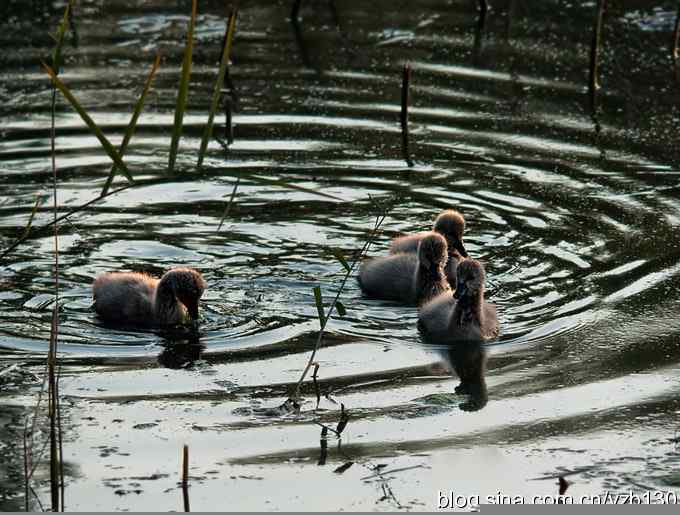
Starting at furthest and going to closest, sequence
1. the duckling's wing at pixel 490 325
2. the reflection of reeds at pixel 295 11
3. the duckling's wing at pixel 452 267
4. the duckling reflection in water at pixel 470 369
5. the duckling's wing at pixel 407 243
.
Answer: the reflection of reeds at pixel 295 11, the duckling's wing at pixel 452 267, the duckling's wing at pixel 407 243, the duckling's wing at pixel 490 325, the duckling reflection in water at pixel 470 369

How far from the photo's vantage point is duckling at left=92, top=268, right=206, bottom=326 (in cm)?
777

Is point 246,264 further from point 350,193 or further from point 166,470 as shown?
point 166,470

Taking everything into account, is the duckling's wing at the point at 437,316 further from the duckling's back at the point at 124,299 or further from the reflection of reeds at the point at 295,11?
the reflection of reeds at the point at 295,11

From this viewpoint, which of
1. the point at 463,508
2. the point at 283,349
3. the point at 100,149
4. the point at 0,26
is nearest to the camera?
the point at 463,508

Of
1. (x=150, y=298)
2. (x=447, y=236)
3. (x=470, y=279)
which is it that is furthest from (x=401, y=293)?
(x=150, y=298)

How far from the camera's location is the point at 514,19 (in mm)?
14203

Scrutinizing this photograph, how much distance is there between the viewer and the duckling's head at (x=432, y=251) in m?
8.41

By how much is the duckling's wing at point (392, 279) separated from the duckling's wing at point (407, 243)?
0.12 m

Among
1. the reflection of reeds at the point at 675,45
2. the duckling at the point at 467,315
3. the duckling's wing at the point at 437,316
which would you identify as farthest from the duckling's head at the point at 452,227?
the reflection of reeds at the point at 675,45

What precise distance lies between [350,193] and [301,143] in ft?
3.90

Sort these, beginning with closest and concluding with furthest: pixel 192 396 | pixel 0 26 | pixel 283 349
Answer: pixel 192 396
pixel 283 349
pixel 0 26

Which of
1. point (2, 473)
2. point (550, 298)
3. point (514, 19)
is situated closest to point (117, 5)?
point (514, 19)

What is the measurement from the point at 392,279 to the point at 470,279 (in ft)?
2.69

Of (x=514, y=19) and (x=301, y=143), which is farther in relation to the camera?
(x=514, y=19)
